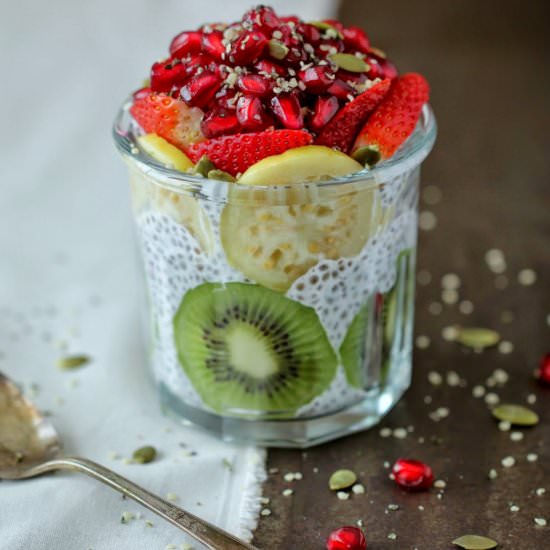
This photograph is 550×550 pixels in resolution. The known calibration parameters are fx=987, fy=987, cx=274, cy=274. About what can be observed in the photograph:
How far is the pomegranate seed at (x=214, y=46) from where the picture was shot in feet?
4.00

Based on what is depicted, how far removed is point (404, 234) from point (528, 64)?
1.29m

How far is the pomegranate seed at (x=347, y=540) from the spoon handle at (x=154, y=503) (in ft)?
0.33

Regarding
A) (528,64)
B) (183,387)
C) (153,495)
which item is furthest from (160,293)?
(528,64)

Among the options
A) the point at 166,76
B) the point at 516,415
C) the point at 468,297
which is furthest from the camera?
the point at 468,297

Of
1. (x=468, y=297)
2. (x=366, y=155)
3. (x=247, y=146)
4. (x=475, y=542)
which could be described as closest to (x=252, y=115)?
(x=247, y=146)

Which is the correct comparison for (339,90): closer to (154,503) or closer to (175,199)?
(175,199)

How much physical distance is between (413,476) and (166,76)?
1.95 ft

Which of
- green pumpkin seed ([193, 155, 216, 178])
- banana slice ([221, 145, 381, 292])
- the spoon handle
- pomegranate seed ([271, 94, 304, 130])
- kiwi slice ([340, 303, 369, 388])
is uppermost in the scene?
pomegranate seed ([271, 94, 304, 130])

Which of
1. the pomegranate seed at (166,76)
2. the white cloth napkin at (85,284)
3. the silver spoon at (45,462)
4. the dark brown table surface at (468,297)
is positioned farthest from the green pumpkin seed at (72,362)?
the pomegranate seed at (166,76)

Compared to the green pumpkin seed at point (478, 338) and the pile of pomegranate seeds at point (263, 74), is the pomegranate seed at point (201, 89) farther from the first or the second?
the green pumpkin seed at point (478, 338)

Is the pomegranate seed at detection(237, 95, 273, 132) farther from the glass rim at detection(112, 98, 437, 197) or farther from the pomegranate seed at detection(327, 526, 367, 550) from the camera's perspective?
the pomegranate seed at detection(327, 526, 367, 550)

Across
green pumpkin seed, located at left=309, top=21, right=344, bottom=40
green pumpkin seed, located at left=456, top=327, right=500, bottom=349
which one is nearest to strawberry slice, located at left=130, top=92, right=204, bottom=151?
green pumpkin seed, located at left=309, top=21, right=344, bottom=40

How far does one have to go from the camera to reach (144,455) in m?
1.33

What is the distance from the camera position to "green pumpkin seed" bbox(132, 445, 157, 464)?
1.33 m
